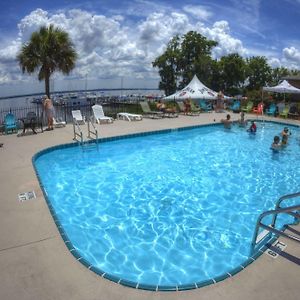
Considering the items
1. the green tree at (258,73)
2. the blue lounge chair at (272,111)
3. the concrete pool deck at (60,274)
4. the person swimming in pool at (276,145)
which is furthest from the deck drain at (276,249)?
the green tree at (258,73)

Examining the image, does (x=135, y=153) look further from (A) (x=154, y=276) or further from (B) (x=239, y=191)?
(A) (x=154, y=276)

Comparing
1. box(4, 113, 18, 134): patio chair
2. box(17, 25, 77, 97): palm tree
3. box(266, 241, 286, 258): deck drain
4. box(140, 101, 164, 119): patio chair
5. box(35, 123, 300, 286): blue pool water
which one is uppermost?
box(17, 25, 77, 97): palm tree

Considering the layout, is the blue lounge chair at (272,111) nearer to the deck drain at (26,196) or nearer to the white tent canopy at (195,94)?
the white tent canopy at (195,94)

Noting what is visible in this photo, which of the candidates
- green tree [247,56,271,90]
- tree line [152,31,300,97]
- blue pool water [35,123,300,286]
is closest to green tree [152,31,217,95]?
tree line [152,31,300,97]

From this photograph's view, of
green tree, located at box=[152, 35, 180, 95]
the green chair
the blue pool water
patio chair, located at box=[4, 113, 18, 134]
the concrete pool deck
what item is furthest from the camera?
green tree, located at box=[152, 35, 180, 95]

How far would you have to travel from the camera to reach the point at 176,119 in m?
18.3

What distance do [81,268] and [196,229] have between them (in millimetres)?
Answer: 2886

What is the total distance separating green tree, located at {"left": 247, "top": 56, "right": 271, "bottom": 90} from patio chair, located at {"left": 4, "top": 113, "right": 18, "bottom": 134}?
31.2 meters

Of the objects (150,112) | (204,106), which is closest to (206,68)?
(204,106)

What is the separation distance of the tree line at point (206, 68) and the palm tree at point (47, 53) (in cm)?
1992

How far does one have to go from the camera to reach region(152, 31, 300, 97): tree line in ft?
110

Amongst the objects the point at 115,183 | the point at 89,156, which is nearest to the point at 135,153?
the point at 89,156

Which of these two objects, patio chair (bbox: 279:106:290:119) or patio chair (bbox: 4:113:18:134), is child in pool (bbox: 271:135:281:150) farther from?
patio chair (bbox: 4:113:18:134)

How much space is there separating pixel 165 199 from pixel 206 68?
92.8 feet
